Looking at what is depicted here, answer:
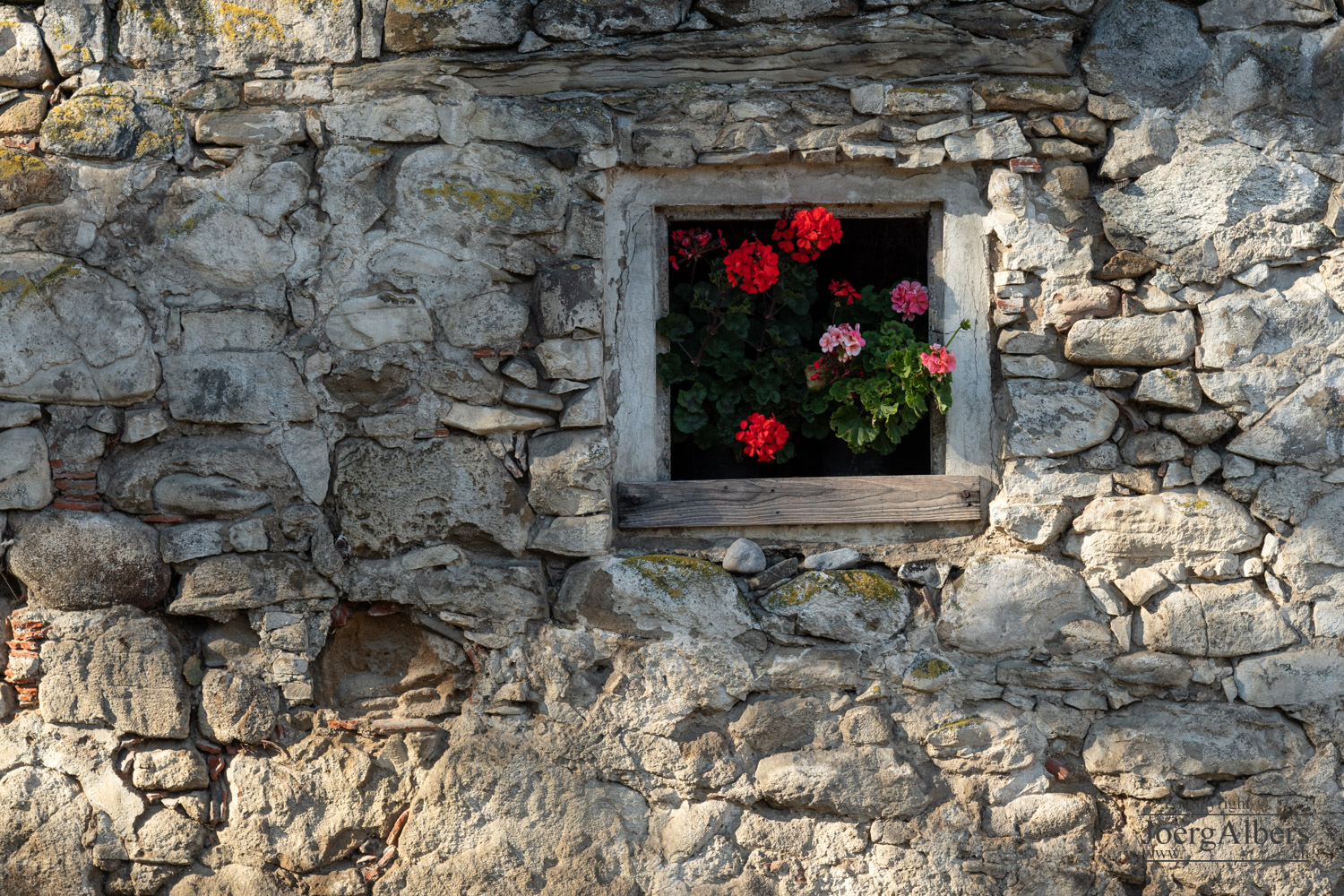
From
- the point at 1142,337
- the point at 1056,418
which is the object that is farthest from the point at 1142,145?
the point at 1056,418

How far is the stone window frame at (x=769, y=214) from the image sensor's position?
280 centimetres

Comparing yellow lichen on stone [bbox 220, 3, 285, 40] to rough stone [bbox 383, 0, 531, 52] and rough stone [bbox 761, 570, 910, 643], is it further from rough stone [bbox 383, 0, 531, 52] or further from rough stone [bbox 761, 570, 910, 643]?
rough stone [bbox 761, 570, 910, 643]

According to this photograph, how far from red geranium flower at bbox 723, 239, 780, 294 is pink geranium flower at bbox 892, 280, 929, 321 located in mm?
356

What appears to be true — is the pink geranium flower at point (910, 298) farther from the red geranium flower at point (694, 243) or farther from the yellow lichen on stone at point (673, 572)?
the yellow lichen on stone at point (673, 572)

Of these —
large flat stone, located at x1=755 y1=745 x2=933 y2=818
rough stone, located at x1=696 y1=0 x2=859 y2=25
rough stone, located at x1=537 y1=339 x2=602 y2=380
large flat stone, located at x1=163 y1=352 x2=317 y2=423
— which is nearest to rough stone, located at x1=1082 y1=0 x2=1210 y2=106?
rough stone, located at x1=696 y1=0 x2=859 y2=25

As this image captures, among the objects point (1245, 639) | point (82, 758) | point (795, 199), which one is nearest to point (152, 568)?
point (82, 758)

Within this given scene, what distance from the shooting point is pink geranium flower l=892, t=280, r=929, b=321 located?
9.58 ft

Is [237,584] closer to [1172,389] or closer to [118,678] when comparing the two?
[118,678]

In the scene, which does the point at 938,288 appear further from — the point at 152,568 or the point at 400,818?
the point at 152,568

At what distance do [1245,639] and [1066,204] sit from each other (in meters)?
1.24

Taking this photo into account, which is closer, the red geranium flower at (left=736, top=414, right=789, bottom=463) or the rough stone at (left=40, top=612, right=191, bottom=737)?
the rough stone at (left=40, top=612, right=191, bottom=737)

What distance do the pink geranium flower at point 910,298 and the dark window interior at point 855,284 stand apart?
6.6 inches

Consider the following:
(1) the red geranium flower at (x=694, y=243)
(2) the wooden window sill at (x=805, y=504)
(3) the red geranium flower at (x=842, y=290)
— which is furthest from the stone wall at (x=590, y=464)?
(3) the red geranium flower at (x=842, y=290)

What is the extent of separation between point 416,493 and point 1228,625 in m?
2.18
